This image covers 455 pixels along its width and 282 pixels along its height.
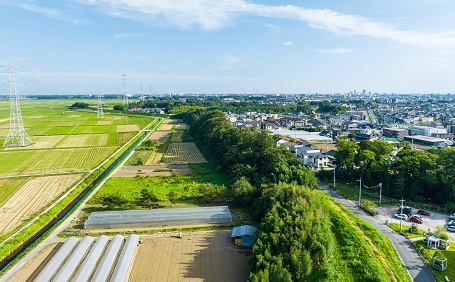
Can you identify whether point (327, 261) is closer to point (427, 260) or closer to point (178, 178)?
point (427, 260)

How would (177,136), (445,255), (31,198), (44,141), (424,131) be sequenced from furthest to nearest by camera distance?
(177,136), (424,131), (44,141), (31,198), (445,255)

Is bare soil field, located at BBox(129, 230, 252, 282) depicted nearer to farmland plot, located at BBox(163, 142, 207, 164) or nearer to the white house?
the white house

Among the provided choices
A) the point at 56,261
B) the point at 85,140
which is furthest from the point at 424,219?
the point at 85,140

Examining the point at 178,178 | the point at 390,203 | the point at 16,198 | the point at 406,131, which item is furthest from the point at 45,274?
the point at 406,131

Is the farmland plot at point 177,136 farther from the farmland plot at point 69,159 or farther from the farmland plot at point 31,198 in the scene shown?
the farmland plot at point 31,198

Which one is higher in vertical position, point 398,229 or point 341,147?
point 341,147

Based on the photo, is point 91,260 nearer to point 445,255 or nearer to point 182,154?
point 445,255
